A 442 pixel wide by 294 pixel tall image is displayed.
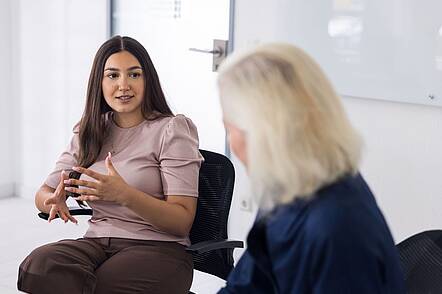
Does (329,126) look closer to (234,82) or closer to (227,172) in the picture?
(234,82)

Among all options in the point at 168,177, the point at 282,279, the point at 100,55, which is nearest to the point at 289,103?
the point at 282,279

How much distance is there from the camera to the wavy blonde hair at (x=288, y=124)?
3.99ft

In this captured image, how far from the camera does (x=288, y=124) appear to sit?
1207 mm

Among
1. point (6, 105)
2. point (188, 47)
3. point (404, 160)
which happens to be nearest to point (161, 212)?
point (404, 160)

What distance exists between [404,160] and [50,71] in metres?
2.41

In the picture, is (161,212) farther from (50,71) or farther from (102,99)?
(50,71)

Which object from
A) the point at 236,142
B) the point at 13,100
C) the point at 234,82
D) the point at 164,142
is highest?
the point at 234,82

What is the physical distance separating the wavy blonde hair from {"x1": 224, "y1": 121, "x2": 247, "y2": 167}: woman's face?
20 mm

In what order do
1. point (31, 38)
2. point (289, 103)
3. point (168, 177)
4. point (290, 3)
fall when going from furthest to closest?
point (31, 38) → point (290, 3) → point (168, 177) → point (289, 103)

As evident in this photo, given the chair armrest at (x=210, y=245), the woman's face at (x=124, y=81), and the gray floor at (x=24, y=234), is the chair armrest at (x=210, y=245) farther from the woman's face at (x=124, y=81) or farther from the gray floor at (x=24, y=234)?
the gray floor at (x=24, y=234)

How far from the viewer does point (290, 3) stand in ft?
10.7

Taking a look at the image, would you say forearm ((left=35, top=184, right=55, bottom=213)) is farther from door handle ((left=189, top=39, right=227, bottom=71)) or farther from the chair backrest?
door handle ((left=189, top=39, right=227, bottom=71))

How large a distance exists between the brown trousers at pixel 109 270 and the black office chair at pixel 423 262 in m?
0.72

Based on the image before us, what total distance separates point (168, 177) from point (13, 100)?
2807 mm
